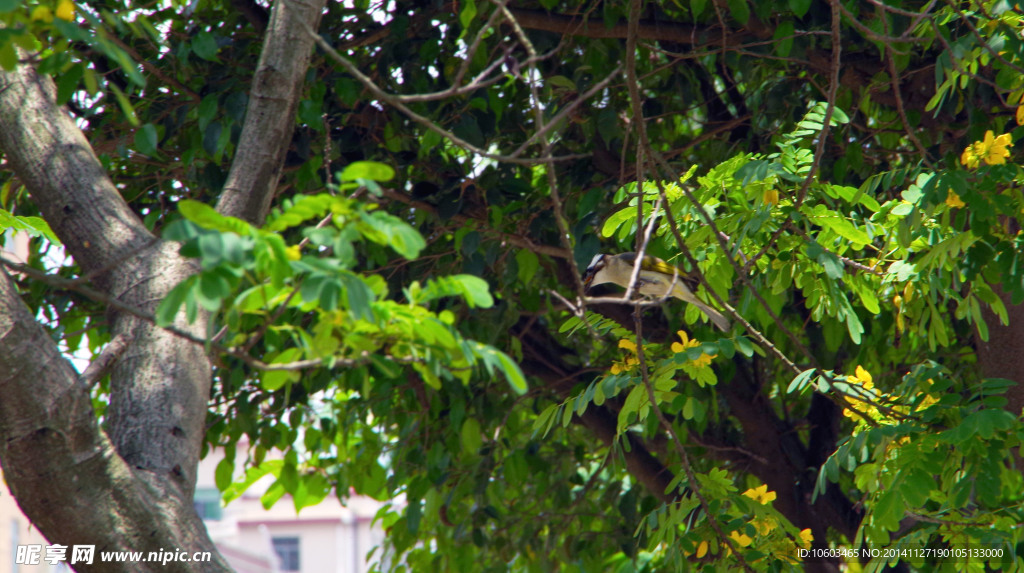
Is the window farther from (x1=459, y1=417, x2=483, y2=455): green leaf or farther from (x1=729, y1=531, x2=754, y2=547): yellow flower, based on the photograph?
(x1=729, y1=531, x2=754, y2=547): yellow flower

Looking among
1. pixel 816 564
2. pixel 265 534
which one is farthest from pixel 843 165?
pixel 265 534

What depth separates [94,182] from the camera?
2.48m

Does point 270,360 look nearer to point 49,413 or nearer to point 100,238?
point 49,413

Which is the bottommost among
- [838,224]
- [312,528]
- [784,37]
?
[312,528]

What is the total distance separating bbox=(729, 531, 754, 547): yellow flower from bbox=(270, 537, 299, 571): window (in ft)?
90.3

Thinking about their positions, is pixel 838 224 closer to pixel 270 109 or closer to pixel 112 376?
pixel 270 109

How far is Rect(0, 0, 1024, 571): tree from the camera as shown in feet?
6.52

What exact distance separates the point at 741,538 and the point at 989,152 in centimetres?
148

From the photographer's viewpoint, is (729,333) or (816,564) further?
(816,564)

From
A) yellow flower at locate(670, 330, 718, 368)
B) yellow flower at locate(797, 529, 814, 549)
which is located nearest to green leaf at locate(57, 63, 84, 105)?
yellow flower at locate(670, 330, 718, 368)

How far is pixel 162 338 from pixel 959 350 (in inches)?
169

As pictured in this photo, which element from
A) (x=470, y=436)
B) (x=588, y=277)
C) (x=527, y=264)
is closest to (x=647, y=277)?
(x=588, y=277)

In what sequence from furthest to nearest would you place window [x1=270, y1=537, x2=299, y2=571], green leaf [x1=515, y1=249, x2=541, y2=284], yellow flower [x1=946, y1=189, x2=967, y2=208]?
window [x1=270, y1=537, x2=299, y2=571], green leaf [x1=515, y1=249, x2=541, y2=284], yellow flower [x1=946, y1=189, x2=967, y2=208]

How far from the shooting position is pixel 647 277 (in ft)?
14.1
